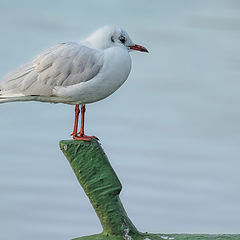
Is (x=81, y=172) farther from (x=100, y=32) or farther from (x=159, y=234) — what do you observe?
(x=100, y=32)

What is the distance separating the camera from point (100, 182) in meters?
5.30

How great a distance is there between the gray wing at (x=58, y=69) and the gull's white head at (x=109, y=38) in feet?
0.44

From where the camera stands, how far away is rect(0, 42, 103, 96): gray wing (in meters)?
5.32

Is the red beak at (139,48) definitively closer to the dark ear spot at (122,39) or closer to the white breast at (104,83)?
the dark ear spot at (122,39)

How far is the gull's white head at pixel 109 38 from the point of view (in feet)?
17.9

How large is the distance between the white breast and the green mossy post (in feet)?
1.74

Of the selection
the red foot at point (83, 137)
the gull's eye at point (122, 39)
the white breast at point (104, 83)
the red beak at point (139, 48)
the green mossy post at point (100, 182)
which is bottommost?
the green mossy post at point (100, 182)

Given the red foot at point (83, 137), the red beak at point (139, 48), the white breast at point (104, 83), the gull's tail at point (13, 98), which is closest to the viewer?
the white breast at point (104, 83)

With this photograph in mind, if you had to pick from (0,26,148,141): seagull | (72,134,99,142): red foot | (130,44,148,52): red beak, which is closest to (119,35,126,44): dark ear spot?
(0,26,148,141): seagull

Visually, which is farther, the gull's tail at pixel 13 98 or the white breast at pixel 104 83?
the gull's tail at pixel 13 98

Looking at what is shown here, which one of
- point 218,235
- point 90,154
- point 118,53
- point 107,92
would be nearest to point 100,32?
point 118,53

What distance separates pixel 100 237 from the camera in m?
5.29

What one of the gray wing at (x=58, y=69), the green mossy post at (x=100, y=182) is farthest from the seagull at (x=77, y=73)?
the green mossy post at (x=100, y=182)

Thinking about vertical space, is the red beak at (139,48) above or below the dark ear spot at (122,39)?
below
